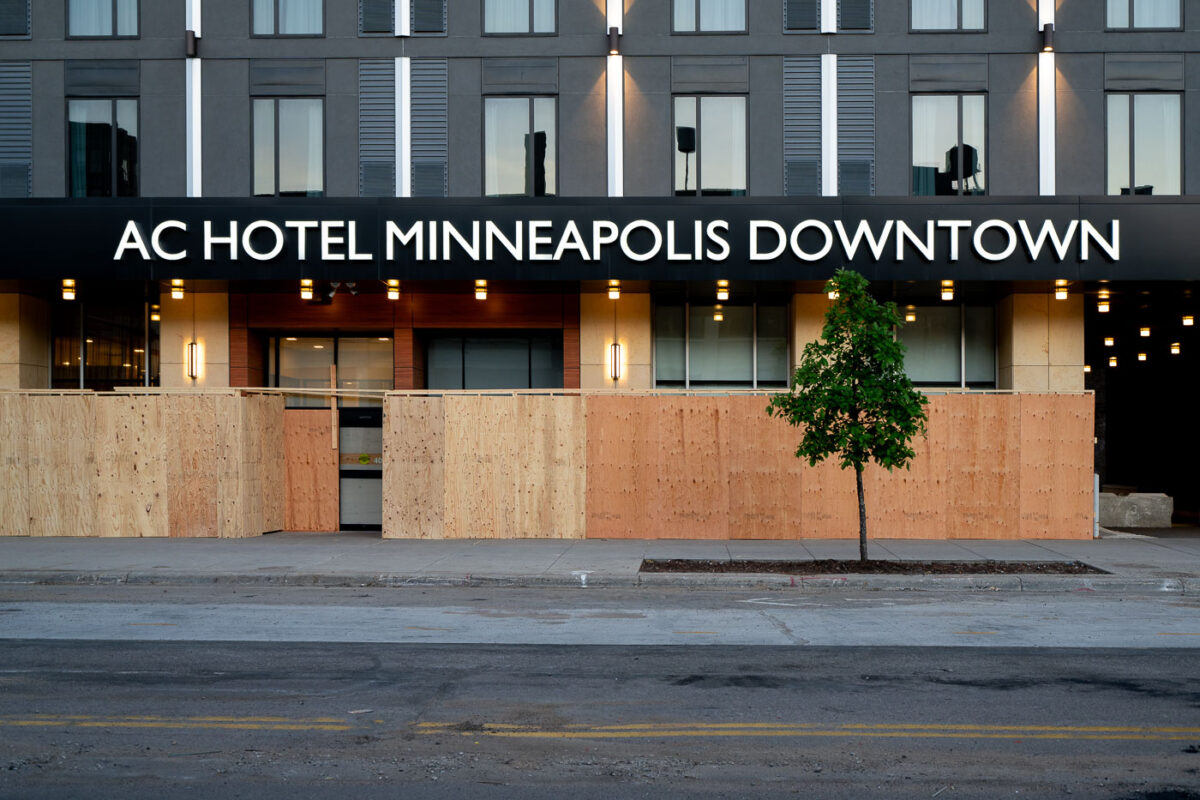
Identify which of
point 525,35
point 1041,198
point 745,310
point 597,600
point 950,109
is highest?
point 525,35

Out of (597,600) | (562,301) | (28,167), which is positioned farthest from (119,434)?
(597,600)

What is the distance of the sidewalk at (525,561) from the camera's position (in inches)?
587

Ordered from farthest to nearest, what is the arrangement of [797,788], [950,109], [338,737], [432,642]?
1. [950,109]
2. [432,642]
3. [338,737]
4. [797,788]

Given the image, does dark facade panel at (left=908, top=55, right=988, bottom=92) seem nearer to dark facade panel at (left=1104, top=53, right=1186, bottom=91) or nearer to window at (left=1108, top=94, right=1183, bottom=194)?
dark facade panel at (left=1104, top=53, right=1186, bottom=91)

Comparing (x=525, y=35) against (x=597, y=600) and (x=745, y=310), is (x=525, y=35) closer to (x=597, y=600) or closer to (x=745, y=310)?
(x=745, y=310)

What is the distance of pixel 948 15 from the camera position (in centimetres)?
2105

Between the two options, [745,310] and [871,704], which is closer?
[871,704]

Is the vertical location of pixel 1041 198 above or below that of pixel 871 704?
above

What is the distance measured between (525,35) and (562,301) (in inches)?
210

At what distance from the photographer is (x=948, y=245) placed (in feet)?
64.0

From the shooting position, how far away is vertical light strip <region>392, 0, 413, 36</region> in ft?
69.7

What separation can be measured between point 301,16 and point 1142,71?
16634 millimetres

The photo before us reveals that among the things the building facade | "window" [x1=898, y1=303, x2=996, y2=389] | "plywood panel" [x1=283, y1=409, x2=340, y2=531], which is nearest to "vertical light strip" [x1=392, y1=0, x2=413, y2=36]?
the building facade

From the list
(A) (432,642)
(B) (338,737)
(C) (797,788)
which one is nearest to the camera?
(C) (797,788)
